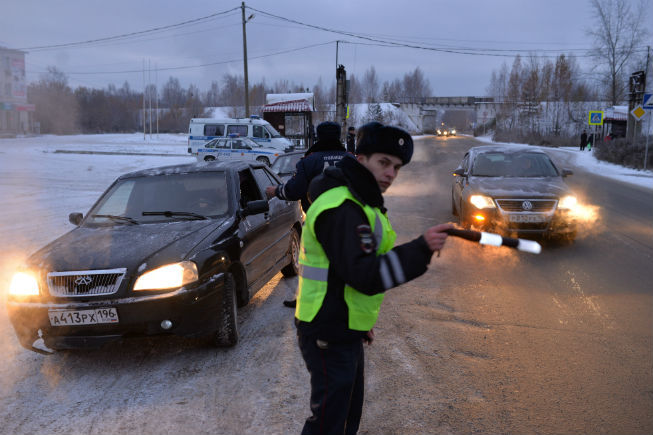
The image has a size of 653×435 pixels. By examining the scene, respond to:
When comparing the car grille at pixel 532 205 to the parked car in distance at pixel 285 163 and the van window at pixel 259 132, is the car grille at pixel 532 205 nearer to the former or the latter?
the parked car in distance at pixel 285 163

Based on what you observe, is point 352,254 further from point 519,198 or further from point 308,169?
point 519,198

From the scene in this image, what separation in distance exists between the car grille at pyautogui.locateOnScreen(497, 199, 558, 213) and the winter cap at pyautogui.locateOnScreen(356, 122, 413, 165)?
21.0 feet

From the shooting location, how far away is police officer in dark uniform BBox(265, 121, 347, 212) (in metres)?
4.56

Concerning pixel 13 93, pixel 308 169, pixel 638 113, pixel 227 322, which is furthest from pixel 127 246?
pixel 13 93

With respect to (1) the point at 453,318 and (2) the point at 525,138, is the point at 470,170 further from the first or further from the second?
(2) the point at 525,138

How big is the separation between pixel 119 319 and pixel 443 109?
13139 centimetres

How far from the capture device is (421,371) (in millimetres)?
3721

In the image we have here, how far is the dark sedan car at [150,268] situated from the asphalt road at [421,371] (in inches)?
13.7

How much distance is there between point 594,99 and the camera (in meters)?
69.4

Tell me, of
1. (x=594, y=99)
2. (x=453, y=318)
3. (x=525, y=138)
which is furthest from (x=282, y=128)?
(x=594, y=99)

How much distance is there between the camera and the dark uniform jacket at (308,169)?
456 centimetres

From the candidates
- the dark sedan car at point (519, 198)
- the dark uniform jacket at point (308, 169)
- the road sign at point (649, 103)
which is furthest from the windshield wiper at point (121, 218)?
the road sign at point (649, 103)

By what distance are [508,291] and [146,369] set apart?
13.2 feet

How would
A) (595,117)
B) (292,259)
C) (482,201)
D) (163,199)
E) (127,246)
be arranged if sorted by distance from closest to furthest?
1. (127,246)
2. (163,199)
3. (292,259)
4. (482,201)
5. (595,117)
